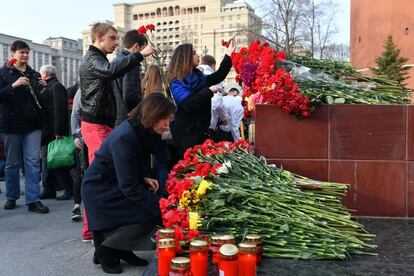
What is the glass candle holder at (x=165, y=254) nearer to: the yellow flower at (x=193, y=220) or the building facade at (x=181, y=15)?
the yellow flower at (x=193, y=220)

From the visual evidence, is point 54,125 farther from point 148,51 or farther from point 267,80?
point 267,80

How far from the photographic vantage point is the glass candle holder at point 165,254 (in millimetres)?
2740

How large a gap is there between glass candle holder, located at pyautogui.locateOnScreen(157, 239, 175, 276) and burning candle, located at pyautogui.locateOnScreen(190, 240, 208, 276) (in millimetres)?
167

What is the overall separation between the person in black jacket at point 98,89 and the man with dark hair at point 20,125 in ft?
6.02

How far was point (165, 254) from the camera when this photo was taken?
9.02ft

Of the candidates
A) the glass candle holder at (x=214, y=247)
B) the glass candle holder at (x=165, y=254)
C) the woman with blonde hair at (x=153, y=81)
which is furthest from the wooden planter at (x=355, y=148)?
the glass candle holder at (x=165, y=254)

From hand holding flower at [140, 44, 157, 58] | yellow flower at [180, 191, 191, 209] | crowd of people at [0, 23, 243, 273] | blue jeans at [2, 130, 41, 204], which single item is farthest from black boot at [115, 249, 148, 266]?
blue jeans at [2, 130, 41, 204]

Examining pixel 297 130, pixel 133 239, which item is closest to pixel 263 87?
pixel 297 130

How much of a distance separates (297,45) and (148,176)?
87.2 ft

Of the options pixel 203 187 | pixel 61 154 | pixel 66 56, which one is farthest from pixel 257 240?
pixel 66 56

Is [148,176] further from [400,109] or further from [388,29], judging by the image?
[388,29]

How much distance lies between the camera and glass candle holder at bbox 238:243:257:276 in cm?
256

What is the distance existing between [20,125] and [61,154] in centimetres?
82

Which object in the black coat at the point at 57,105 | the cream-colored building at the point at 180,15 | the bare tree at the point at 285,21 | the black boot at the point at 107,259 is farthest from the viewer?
the cream-colored building at the point at 180,15
